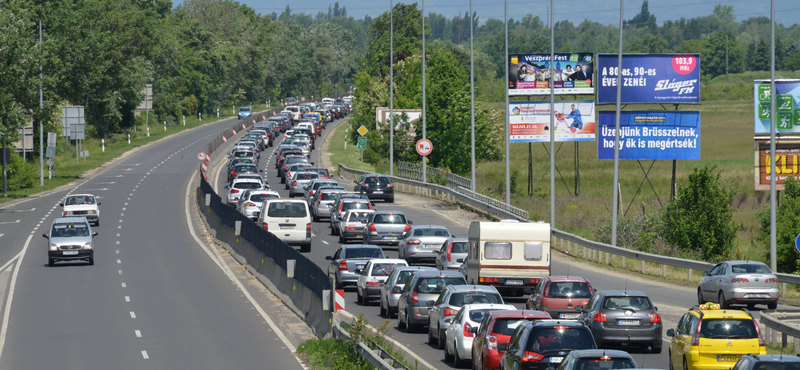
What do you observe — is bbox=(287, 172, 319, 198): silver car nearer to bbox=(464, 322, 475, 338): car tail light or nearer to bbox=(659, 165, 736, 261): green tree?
bbox=(659, 165, 736, 261): green tree

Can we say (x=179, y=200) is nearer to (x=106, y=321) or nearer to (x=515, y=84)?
(x=515, y=84)

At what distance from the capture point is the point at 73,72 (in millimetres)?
79688

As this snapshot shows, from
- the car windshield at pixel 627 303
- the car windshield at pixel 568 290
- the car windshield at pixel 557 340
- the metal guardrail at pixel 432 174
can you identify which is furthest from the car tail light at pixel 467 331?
the metal guardrail at pixel 432 174

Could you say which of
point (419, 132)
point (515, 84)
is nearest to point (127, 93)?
point (419, 132)

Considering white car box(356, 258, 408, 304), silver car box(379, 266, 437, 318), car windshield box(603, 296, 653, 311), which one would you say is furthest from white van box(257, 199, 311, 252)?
car windshield box(603, 296, 653, 311)

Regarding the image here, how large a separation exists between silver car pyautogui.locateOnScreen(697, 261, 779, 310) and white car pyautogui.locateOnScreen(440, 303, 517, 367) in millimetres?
9817

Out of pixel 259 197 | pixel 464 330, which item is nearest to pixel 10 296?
pixel 259 197

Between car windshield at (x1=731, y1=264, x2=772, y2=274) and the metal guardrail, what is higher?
the metal guardrail

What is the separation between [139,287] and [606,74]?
104 feet

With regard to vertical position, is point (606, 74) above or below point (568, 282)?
above

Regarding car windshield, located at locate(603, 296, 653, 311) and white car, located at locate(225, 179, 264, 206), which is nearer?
car windshield, located at locate(603, 296, 653, 311)

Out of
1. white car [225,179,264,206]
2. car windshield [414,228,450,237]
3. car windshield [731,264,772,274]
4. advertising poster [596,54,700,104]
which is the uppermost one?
advertising poster [596,54,700,104]

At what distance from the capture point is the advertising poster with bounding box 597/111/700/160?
53.2 m

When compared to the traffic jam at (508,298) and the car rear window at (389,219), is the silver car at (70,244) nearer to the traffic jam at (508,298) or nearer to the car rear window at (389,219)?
the traffic jam at (508,298)
